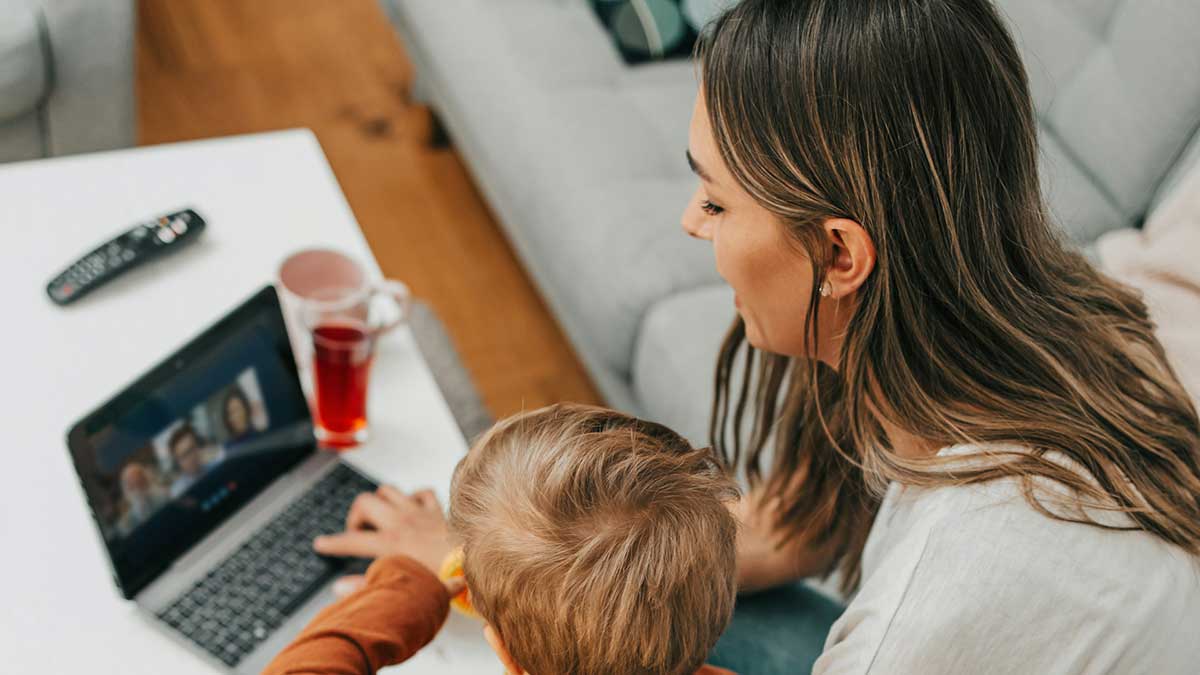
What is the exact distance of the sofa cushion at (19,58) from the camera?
1543 millimetres

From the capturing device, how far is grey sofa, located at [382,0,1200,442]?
143 centimetres

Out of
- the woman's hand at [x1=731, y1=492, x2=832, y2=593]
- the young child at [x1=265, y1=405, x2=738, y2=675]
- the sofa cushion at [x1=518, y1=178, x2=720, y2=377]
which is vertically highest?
the young child at [x1=265, y1=405, x2=738, y2=675]

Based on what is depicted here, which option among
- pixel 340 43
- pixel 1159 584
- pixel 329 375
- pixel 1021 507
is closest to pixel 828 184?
pixel 1021 507

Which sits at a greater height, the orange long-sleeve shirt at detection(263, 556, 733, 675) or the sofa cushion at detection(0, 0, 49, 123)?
the sofa cushion at detection(0, 0, 49, 123)

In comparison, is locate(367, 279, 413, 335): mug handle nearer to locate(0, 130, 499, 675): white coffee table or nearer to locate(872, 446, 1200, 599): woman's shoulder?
locate(0, 130, 499, 675): white coffee table

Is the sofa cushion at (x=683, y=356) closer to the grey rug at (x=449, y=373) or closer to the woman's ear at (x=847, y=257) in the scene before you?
the grey rug at (x=449, y=373)

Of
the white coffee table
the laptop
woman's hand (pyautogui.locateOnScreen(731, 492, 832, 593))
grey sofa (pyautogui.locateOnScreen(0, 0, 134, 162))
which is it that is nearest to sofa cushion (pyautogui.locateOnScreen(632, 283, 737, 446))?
woman's hand (pyautogui.locateOnScreen(731, 492, 832, 593))

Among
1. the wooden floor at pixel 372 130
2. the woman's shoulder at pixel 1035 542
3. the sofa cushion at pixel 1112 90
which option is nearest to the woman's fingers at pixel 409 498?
the woman's shoulder at pixel 1035 542

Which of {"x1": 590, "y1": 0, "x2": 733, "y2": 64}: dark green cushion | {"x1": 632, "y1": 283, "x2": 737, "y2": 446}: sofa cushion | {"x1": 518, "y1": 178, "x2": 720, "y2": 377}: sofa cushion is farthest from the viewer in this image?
{"x1": 590, "y1": 0, "x2": 733, "y2": 64}: dark green cushion

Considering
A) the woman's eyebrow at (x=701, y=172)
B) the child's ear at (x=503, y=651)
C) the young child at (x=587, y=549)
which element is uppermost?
the woman's eyebrow at (x=701, y=172)

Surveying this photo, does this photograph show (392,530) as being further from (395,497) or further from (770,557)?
(770,557)

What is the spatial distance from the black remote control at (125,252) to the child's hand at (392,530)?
37 cm

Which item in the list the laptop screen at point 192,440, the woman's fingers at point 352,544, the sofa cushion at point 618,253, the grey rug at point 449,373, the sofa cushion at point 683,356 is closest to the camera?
the laptop screen at point 192,440

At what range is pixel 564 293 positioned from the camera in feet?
5.38
